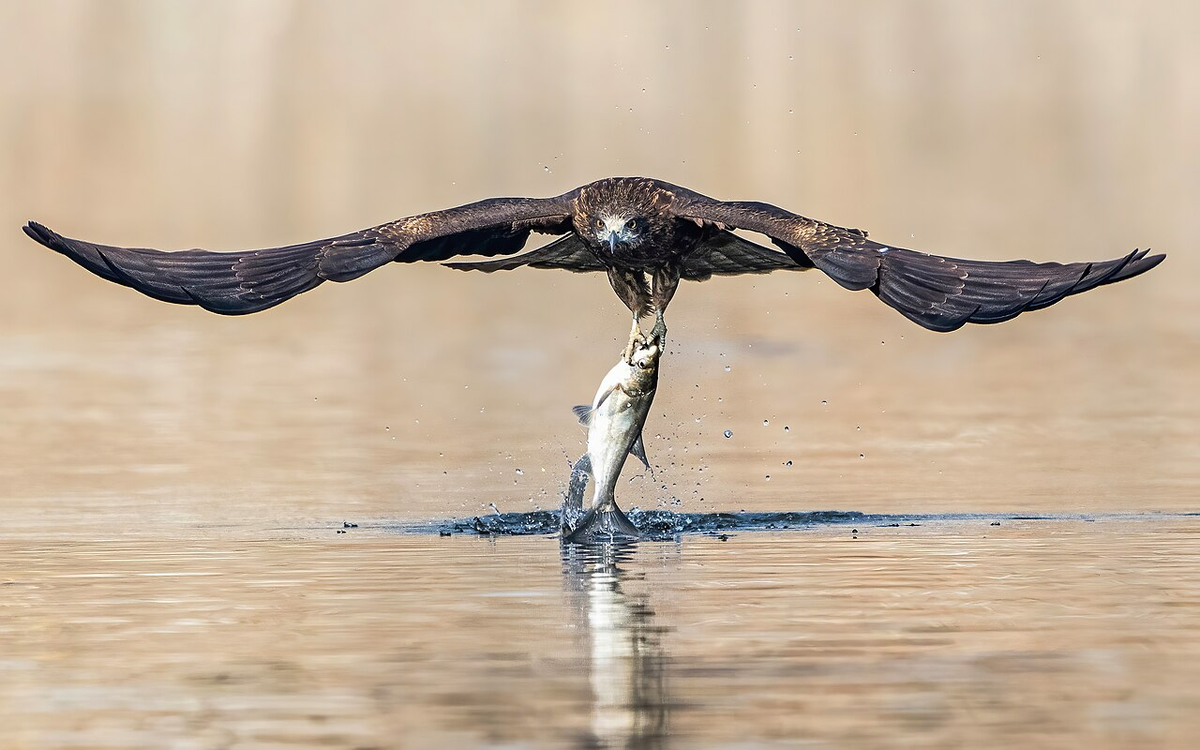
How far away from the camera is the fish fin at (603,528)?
19.8m

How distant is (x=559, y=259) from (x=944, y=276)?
501cm

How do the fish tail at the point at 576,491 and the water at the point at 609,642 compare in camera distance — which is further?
the fish tail at the point at 576,491

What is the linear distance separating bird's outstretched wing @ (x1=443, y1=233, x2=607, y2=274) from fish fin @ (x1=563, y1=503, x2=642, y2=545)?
2.47 metres

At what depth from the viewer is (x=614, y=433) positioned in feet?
66.3

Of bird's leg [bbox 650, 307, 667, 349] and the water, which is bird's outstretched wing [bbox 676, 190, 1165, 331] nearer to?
the water

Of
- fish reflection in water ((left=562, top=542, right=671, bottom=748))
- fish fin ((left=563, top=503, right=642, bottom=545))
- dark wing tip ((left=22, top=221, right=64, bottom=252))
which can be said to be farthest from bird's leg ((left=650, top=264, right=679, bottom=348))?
dark wing tip ((left=22, top=221, right=64, bottom=252))

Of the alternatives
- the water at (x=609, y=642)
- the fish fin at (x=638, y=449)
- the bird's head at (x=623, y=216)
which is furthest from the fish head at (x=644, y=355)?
the water at (x=609, y=642)

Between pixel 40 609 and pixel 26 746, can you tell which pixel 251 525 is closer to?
pixel 40 609

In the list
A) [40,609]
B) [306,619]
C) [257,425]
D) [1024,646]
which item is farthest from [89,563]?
[257,425]

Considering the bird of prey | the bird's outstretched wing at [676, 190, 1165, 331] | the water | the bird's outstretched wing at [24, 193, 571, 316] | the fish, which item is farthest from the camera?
the fish

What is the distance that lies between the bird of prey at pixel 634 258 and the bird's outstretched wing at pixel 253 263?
1 centimetres

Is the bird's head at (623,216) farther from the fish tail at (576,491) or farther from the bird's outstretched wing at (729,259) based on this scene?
the fish tail at (576,491)

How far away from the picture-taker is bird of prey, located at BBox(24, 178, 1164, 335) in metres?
17.4

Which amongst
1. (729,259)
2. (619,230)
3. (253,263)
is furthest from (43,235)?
(729,259)
